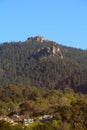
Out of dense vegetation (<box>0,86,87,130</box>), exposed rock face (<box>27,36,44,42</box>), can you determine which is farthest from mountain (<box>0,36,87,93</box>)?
dense vegetation (<box>0,86,87,130</box>)

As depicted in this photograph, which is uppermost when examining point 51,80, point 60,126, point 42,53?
point 42,53

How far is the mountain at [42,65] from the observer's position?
10744cm

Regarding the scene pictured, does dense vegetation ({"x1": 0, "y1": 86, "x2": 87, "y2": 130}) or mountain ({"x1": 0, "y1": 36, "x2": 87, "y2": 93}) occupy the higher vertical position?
mountain ({"x1": 0, "y1": 36, "x2": 87, "y2": 93})

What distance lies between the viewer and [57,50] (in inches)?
5162

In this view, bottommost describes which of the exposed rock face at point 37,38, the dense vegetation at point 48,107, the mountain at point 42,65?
the dense vegetation at point 48,107

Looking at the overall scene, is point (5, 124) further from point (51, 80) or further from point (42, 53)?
point (42, 53)

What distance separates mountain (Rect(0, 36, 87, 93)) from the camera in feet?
352

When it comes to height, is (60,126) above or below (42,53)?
below

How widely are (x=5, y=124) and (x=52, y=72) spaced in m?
77.1

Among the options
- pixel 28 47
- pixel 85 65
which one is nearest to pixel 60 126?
pixel 85 65

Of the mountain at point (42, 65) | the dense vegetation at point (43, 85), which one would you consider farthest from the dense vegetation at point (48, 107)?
the mountain at point (42, 65)

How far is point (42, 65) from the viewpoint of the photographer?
402 ft

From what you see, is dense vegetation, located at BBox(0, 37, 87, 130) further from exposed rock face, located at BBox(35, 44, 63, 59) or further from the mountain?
exposed rock face, located at BBox(35, 44, 63, 59)

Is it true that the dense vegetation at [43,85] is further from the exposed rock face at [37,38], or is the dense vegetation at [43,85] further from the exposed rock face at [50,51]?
the exposed rock face at [37,38]
